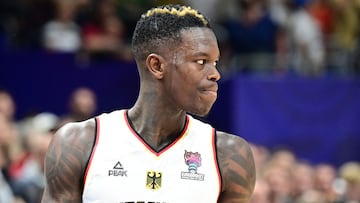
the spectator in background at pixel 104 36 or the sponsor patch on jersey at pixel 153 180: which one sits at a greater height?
the spectator in background at pixel 104 36

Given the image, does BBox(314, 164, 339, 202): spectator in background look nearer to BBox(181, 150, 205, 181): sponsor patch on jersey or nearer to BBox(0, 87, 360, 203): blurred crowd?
BBox(0, 87, 360, 203): blurred crowd

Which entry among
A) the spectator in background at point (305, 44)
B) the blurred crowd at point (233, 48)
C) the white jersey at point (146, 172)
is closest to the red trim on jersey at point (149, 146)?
the white jersey at point (146, 172)

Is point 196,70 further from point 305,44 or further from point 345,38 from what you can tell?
point 345,38

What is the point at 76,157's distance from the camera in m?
4.18

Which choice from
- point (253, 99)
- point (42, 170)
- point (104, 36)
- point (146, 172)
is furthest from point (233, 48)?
point (146, 172)

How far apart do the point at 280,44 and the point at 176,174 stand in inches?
374

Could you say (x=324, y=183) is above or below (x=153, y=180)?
above

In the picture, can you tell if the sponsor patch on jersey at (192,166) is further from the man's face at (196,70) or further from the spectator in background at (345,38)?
the spectator in background at (345,38)

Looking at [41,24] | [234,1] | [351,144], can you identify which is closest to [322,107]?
[351,144]

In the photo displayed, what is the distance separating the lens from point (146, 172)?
4.14 m

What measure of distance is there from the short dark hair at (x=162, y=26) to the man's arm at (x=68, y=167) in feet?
1.51

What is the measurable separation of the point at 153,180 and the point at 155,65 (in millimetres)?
514

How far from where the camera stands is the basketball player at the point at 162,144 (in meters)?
4.13

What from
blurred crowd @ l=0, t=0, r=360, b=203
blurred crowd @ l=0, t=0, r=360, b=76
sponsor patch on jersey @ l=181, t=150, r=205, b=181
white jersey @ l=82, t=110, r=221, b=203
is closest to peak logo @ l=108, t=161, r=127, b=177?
white jersey @ l=82, t=110, r=221, b=203
